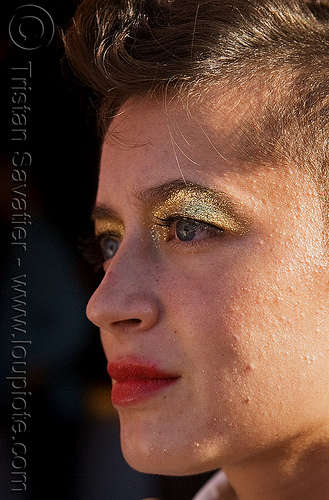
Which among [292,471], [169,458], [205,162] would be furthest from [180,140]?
[292,471]

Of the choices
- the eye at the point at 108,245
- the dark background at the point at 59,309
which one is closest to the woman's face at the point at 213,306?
the eye at the point at 108,245

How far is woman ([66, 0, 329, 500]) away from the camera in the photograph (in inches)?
48.3

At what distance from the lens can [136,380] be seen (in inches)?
51.7

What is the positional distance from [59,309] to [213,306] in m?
1.14

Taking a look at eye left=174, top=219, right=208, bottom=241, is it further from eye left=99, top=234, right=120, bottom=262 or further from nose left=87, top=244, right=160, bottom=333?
eye left=99, top=234, right=120, bottom=262

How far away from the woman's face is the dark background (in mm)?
922

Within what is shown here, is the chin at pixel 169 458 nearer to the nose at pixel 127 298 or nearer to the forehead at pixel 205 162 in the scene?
the nose at pixel 127 298

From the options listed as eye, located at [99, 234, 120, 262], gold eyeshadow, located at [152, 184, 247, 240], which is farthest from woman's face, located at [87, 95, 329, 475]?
eye, located at [99, 234, 120, 262]

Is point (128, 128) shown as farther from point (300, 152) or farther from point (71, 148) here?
point (71, 148)

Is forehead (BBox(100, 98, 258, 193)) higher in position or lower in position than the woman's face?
higher

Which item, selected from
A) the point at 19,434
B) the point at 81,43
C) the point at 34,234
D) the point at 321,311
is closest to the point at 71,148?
the point at 34,234

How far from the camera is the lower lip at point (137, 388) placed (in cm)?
127

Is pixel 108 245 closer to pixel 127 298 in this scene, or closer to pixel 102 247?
pixel 102 247

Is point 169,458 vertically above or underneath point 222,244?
underneath
